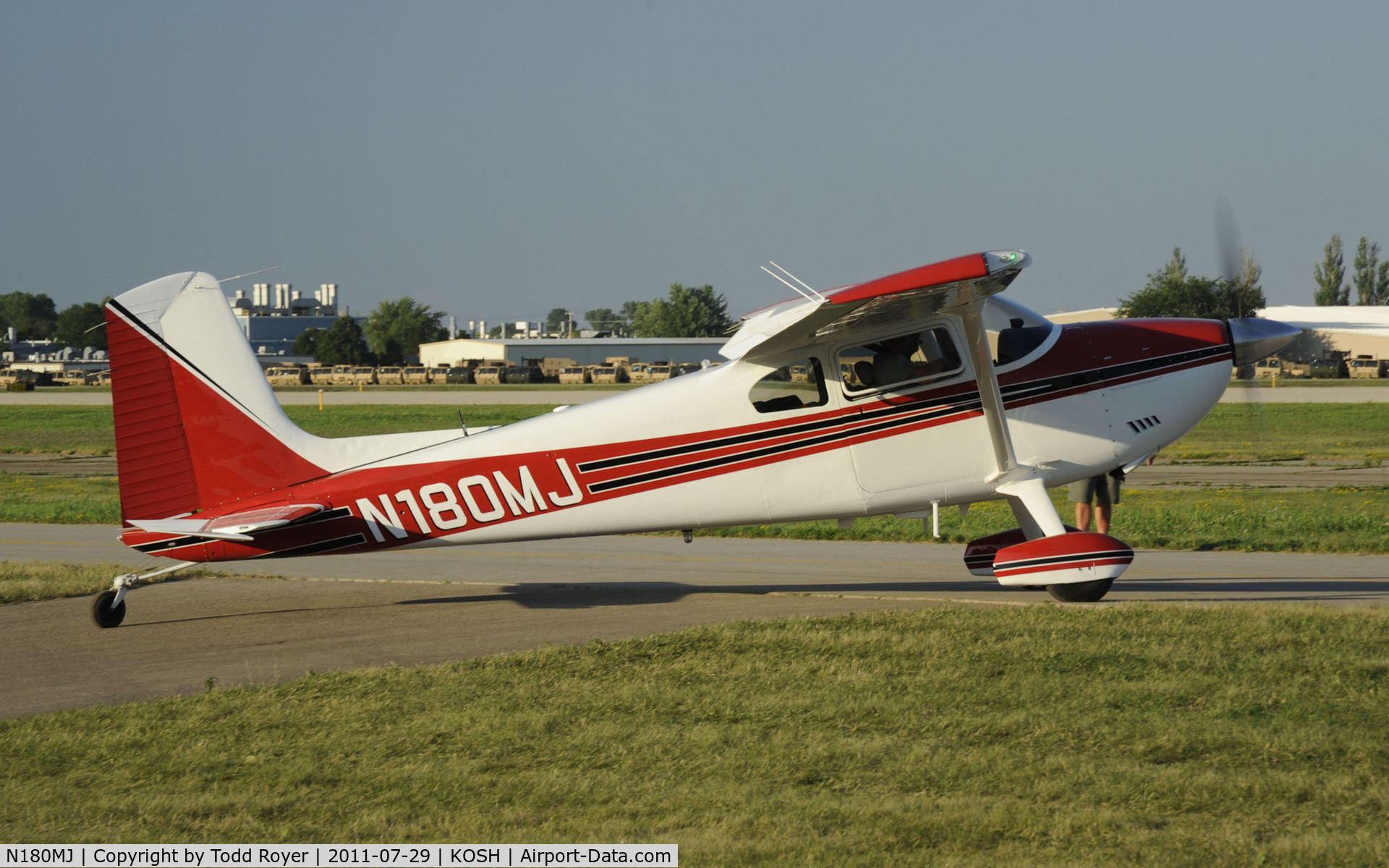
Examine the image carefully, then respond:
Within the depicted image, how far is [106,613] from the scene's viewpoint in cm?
1071

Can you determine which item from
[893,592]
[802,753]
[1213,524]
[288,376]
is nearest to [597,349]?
[288,376]

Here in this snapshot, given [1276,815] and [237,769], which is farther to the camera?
[237,769]

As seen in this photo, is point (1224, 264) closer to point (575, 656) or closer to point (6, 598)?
point (575, 656)

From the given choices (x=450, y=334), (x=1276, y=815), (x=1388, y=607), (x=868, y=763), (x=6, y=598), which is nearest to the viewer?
(x=1276, y=815)

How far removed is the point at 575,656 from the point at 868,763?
3.15m

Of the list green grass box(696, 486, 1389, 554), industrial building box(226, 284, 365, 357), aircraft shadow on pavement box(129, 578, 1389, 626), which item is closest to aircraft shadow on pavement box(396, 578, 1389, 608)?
aircraft shadow on pavement box(129, 578, 1389, 626)

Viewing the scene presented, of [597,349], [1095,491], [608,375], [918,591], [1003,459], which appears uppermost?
[597,349]

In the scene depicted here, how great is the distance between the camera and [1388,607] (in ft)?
32.6

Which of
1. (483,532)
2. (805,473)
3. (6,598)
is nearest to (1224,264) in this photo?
(805,473)

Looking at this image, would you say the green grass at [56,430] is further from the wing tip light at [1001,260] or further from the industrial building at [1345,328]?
the industrial building at [1345,328]

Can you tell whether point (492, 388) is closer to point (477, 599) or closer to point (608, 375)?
point (608, 375)

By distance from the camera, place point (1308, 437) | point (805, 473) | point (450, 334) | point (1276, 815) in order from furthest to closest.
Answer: point (450, 334) < point (1308, 437) < point (805, 473) < point (1276, 815)

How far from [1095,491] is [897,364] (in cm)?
355

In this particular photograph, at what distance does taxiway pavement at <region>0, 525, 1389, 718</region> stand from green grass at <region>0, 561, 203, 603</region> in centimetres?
35
